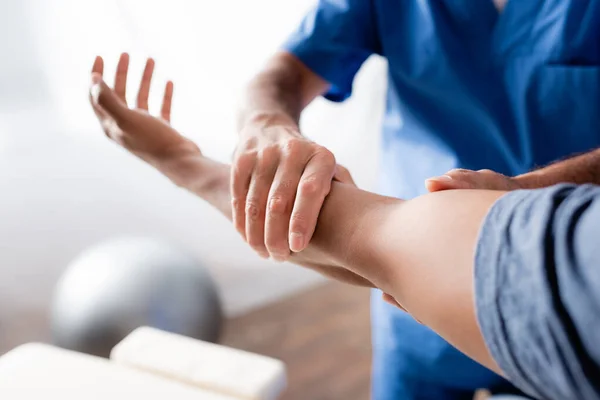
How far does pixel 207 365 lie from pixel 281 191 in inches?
8.4

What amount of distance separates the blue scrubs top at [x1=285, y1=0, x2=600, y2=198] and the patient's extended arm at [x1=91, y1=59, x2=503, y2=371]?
0.37 metres

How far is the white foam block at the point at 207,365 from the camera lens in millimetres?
680

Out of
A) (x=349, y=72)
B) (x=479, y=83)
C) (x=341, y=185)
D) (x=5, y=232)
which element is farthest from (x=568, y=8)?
(x=5, y=232)

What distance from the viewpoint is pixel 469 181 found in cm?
62

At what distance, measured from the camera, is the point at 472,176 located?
0.64 meters

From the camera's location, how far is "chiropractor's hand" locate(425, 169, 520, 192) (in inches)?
22.8

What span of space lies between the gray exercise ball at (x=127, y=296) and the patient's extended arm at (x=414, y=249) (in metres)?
0.85

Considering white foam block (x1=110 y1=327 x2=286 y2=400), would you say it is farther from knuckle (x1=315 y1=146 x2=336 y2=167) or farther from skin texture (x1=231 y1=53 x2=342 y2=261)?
knuckle (x1=315 y1=146 x2=336 y2=167)

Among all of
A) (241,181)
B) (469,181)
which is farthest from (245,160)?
(469,181)

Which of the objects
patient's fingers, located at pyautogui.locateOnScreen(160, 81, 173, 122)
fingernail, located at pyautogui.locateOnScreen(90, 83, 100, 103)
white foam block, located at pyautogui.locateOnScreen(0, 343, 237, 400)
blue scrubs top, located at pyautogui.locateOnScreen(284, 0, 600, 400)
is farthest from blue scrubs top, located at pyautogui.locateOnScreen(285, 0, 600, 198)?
white foam block, located at pyautogui.locateOnScreen(0, 343, 237, 400)

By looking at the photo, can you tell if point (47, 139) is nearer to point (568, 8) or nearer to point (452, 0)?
point (452, 0)

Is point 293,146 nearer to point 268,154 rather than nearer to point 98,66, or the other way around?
point 268,154

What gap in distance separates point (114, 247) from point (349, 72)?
0.85m

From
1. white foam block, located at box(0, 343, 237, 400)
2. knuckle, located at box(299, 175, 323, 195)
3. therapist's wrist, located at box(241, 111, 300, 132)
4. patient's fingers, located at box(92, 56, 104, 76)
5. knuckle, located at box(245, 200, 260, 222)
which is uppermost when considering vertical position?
patient's fingers, located at box(92, 56, 104, 76)
